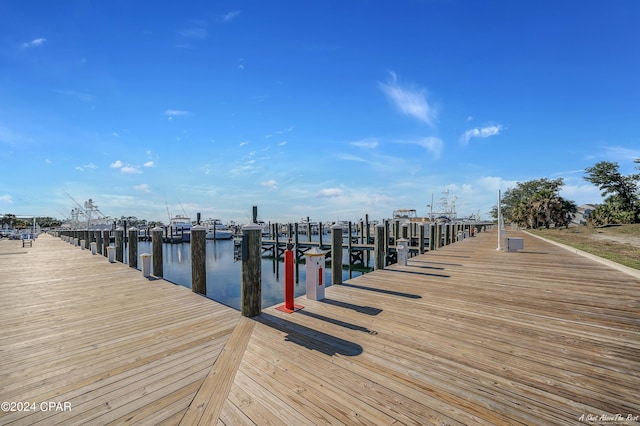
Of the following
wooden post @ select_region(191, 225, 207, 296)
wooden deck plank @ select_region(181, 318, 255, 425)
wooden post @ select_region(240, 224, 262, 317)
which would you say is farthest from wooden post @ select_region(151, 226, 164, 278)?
wooden deck plank @ select_region(181, 318, 255, 425)

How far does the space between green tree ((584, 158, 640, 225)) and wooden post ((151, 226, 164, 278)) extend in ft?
155

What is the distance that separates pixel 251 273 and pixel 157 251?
4.76 m

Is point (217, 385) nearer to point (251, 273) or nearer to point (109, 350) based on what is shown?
point (109, 350)

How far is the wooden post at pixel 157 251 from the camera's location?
705 cm

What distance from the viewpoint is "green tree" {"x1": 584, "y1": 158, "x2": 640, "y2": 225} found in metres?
33.9

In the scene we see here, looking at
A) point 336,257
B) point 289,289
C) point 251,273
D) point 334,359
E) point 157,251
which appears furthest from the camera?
point 157,251

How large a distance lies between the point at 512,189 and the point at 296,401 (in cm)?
8012

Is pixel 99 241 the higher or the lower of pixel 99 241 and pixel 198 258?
the lower

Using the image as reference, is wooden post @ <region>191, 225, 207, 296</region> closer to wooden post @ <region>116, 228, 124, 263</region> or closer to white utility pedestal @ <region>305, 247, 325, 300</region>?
white utility pedestal @ <region>305, 247, 325, 300</region>

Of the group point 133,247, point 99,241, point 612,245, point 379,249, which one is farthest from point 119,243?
point 612,245

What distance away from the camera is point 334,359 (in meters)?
2.66

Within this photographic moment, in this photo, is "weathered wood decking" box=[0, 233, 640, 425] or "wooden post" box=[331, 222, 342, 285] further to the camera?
"wooden post" box=[331, 222, 342, 285]

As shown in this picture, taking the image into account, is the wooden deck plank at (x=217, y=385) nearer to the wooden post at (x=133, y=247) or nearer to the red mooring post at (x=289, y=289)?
the red mooring post at (x=289, y=289)

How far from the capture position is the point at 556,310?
417 centimetres
